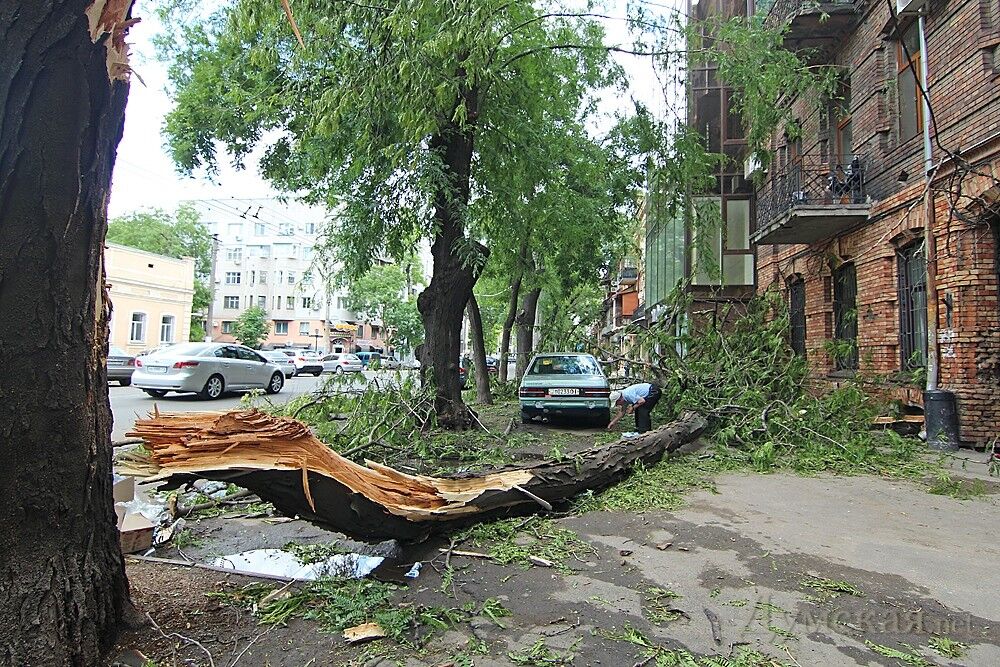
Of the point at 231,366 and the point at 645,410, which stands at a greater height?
the point at 231,366

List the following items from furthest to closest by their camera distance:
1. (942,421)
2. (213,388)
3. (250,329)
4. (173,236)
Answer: (250,329), (173,236), (213,388), (942,421)

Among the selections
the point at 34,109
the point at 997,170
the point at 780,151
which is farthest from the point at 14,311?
the point at 780,151

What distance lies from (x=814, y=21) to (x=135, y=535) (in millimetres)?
13728

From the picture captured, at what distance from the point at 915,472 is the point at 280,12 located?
8759mm

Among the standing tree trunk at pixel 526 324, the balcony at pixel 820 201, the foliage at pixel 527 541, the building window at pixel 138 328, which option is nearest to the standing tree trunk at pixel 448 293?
the foliage at pixel 527 541

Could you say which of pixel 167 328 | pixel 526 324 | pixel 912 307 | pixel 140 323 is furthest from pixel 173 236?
pixel 912 307

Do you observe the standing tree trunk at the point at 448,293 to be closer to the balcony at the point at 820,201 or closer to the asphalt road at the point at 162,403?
the asphalt road at the point at 162,403

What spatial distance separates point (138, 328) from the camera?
30875 mm

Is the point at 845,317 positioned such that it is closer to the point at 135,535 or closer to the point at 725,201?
the point at 725,201

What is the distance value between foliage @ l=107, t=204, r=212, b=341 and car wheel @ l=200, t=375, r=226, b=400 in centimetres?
3154

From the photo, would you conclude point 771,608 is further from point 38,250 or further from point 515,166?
point 515,166

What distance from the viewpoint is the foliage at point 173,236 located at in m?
44.0

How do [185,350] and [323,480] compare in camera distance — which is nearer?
[323,480]

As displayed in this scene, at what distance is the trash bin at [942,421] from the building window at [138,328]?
110ft
